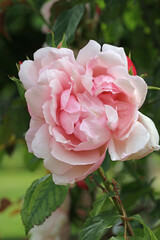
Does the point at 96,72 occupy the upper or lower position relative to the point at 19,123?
upper

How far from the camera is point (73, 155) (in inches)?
15.9

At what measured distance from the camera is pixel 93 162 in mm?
401

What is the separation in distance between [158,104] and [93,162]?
1.06 ft

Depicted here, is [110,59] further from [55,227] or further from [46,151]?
[55,227]

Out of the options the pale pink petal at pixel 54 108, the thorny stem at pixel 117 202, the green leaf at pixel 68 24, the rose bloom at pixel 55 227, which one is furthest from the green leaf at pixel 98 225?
the rose bloom at pixel 55 227

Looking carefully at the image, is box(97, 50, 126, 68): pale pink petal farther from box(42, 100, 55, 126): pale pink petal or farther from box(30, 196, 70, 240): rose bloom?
box(30, 196, 70, 240): rose bloom

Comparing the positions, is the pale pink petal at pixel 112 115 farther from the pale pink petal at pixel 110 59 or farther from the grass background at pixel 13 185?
the grass background at pixel 13 185

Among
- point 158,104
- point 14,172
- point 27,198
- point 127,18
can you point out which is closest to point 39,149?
point 27,198

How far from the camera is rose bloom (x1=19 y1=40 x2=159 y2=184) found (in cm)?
40

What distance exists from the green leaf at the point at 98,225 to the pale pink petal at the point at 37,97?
A: 0.13m

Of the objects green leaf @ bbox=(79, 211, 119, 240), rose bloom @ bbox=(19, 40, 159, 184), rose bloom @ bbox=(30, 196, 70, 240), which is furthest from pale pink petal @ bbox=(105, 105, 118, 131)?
rose bloom @ bbox=(30, 196, 70, 240)

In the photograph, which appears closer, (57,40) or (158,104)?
(57,40)

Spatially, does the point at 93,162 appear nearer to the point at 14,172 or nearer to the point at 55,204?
the point at 55,204

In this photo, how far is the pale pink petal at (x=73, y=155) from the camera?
398mm
